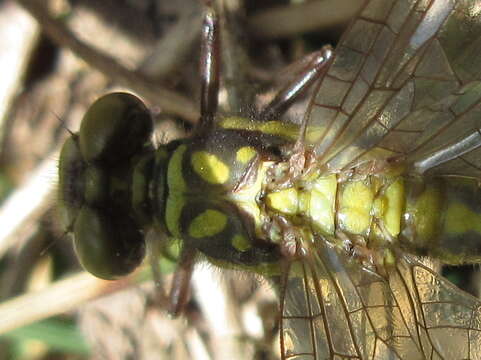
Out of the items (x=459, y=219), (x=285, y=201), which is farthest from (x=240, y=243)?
(x=459, y=219)

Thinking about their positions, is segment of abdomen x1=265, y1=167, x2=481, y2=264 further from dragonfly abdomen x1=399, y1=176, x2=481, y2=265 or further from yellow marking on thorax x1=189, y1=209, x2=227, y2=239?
yellow marking on thorax x1=189, y1=209, x2=227, y2=239

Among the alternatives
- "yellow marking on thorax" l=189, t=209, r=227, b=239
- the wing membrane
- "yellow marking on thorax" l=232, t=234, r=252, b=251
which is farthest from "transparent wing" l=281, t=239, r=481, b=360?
"yellow marking on thorax" l=189, t=209, r=227, b=239

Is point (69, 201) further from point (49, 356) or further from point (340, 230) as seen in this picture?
point (49, 356)

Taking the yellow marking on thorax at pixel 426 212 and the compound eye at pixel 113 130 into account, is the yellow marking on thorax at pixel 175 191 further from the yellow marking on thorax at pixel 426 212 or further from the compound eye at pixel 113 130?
the yellow marking on thorax at pixel 426 212

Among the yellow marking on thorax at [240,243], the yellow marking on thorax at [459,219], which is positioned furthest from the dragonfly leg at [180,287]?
the yellow marking on thorax at [459,219]

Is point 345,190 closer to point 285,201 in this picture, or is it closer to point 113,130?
point 285,201

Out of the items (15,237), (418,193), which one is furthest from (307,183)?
(15,237)
